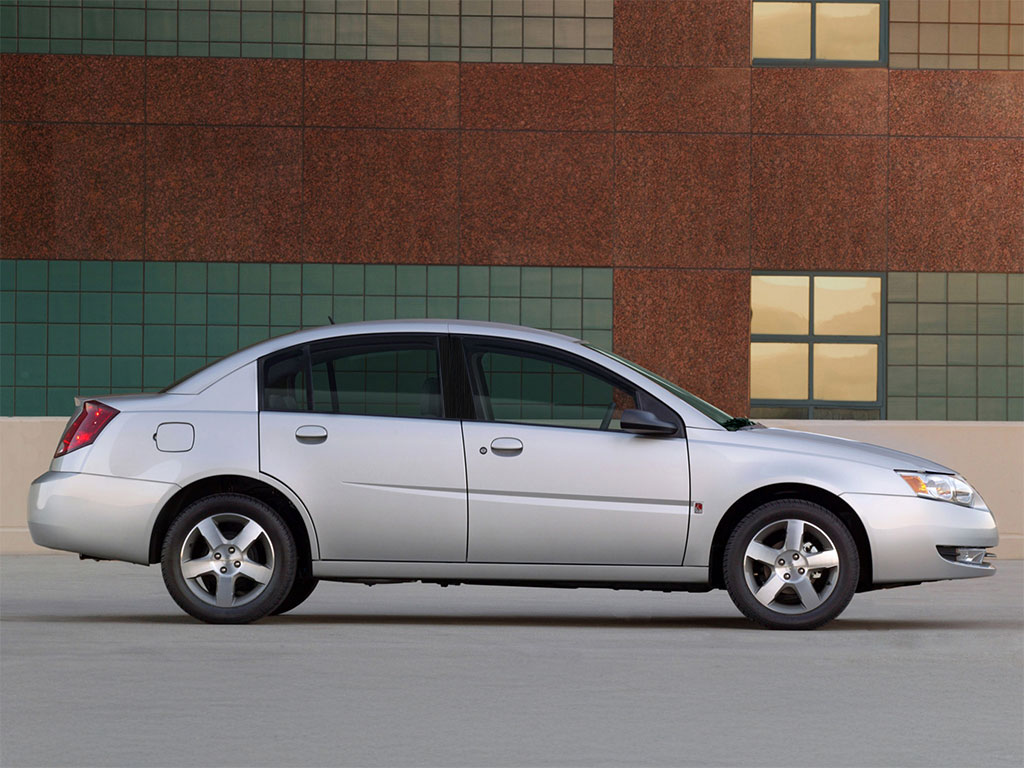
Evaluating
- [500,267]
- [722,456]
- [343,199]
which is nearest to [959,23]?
[500,267]

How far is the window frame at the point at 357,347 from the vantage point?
9914 mm

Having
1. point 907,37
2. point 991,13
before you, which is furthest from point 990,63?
point 907,37

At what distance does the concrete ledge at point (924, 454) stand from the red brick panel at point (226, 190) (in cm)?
426

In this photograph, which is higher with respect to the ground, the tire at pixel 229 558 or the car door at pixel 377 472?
the car door at pixel 377 472

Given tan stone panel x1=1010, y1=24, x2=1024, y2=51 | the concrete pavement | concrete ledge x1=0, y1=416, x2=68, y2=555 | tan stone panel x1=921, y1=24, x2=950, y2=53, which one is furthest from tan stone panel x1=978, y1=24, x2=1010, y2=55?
concrete ledge x1=0, y1=416, x2=68, y2=555

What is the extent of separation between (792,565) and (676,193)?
10646 millimetres

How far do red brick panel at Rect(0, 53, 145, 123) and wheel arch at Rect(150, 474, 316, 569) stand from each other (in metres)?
10.7

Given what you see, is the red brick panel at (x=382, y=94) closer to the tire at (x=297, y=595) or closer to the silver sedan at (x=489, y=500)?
the tire at (x=297, y=595)

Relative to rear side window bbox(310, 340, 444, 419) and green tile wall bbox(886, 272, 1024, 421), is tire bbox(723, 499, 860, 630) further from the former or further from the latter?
green tile wall bbox(886, 272, 1024, 421)

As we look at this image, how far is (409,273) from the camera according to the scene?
19.7 meters

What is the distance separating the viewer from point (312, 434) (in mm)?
9812

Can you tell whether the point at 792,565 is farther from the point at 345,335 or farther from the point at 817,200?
the point at 817,200

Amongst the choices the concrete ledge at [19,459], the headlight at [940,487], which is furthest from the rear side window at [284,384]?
the concrete ledge at [19,459]

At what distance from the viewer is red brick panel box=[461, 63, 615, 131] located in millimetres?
19703
